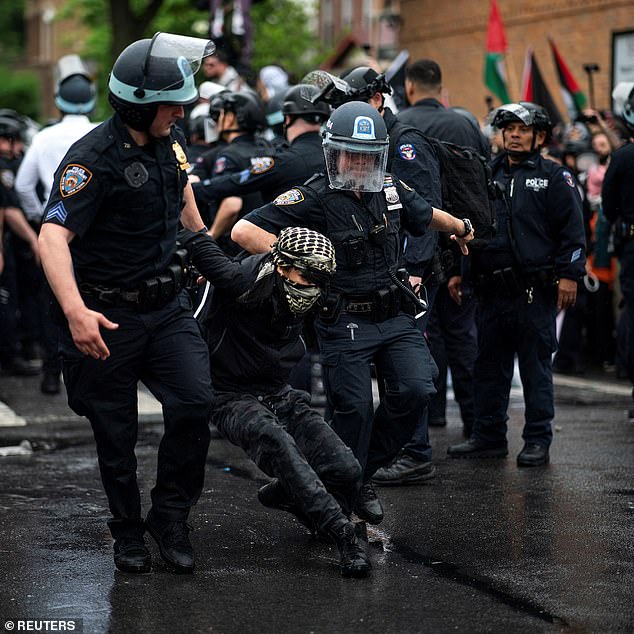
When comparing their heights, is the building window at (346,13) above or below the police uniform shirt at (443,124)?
above

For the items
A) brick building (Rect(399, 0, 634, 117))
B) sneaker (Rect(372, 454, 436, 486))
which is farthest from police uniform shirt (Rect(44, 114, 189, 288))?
brick building (Rect(399, 0, 634, 117))

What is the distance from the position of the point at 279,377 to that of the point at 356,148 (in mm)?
1047

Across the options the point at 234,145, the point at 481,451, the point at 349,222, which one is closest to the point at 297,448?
the point at 349,222

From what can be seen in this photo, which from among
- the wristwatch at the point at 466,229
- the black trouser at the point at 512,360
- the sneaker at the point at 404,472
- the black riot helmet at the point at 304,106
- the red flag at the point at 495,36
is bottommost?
the sneaker at the point at 404,472

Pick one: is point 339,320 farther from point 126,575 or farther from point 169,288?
point 126,575

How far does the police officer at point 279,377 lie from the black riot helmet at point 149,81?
631mm

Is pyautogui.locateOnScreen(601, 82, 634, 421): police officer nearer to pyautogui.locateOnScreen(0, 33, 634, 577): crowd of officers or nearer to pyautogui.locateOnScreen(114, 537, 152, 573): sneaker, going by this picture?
pyautogui.locateOnScreen(0, 33, 634, 577): crowd of officers

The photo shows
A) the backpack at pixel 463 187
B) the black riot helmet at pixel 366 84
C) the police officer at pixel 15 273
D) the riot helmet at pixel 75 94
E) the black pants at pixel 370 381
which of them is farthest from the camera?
the police officer at pixel 15 273

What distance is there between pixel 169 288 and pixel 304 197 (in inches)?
38.8

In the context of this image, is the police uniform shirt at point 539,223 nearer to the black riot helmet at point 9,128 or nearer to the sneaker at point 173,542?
the sneaker at point 173,542

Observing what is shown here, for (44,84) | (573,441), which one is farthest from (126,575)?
(44,84)

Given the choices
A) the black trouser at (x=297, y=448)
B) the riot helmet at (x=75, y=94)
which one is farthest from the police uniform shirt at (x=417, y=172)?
the riot helmet at (x=75, y=94)

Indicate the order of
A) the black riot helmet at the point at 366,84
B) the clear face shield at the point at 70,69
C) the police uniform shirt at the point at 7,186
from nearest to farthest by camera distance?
the black riot helmet at the point at 366,84
the clear face shield at the point at 70,69
the police uniform shirt at the point at 7,186

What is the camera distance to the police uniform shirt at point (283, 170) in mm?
8055
